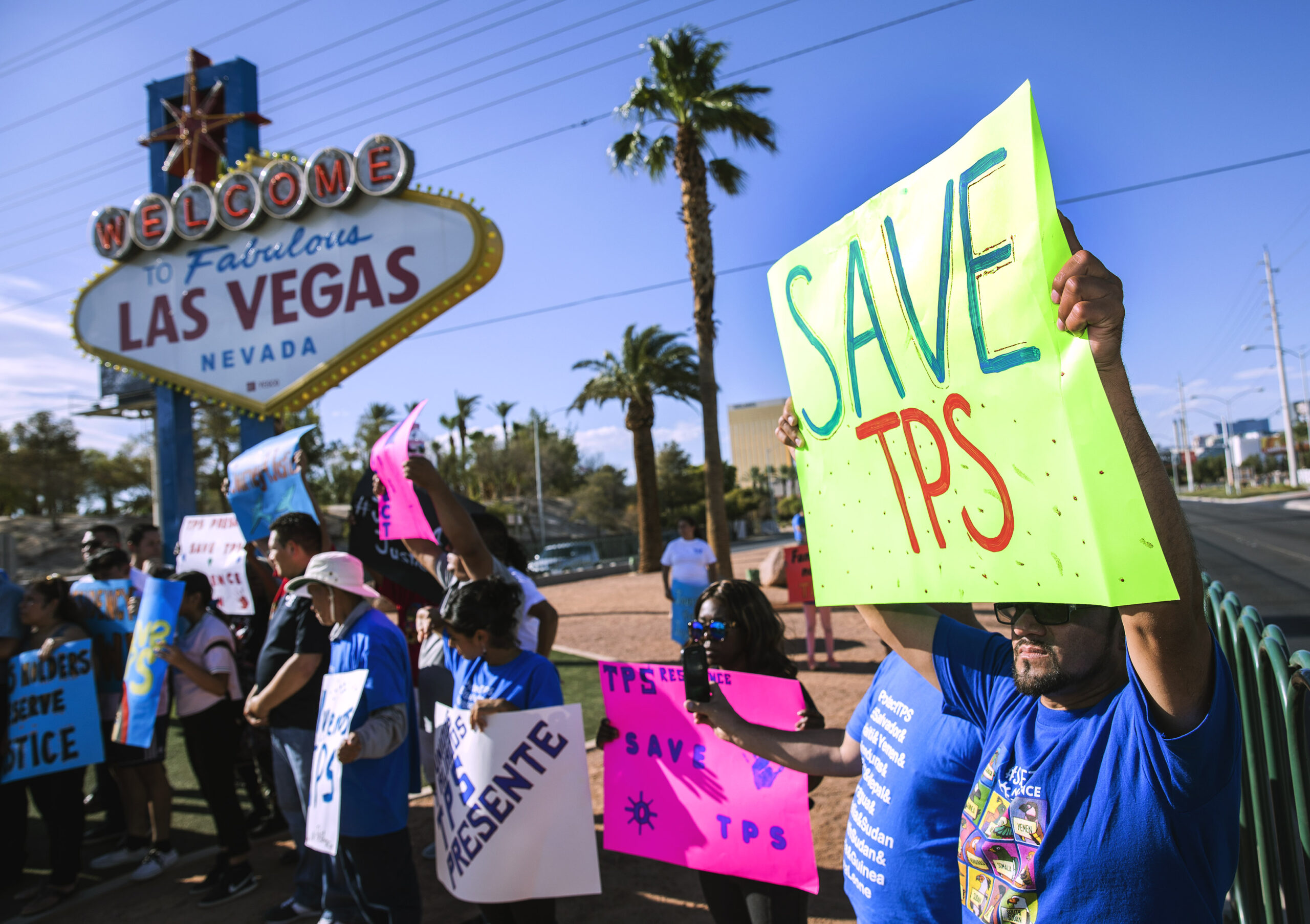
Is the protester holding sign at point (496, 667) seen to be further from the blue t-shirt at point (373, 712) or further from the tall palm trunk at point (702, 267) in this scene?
the tall palm trunk at point (702, 267)

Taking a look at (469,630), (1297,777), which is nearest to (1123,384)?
(1297,777)

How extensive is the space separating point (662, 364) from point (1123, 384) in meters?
24.2

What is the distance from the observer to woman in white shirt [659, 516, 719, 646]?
8.45 meters

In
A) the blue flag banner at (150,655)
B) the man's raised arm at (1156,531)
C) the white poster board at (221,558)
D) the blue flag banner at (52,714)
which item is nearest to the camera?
the man's raised arm at (1156,531)

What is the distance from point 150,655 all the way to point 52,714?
87cm

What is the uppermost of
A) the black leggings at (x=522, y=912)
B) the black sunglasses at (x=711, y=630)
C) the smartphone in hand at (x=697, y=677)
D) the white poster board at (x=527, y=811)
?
the black sunglasses at (x=711, y=630)

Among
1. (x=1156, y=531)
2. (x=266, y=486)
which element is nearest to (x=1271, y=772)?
A: (x=1156, y=531)

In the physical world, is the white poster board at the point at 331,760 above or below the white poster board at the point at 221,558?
below

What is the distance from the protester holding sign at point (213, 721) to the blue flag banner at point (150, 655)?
0.08 m

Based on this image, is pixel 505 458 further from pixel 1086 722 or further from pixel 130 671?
pixel 1086 722

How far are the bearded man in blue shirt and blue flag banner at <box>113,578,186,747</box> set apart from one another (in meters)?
4.41

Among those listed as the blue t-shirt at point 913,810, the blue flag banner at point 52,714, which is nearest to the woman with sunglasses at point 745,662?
the blue t-shirt at point 913,810

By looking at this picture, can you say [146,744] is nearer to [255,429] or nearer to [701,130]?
[255,429]

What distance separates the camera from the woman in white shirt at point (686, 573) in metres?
8.45
